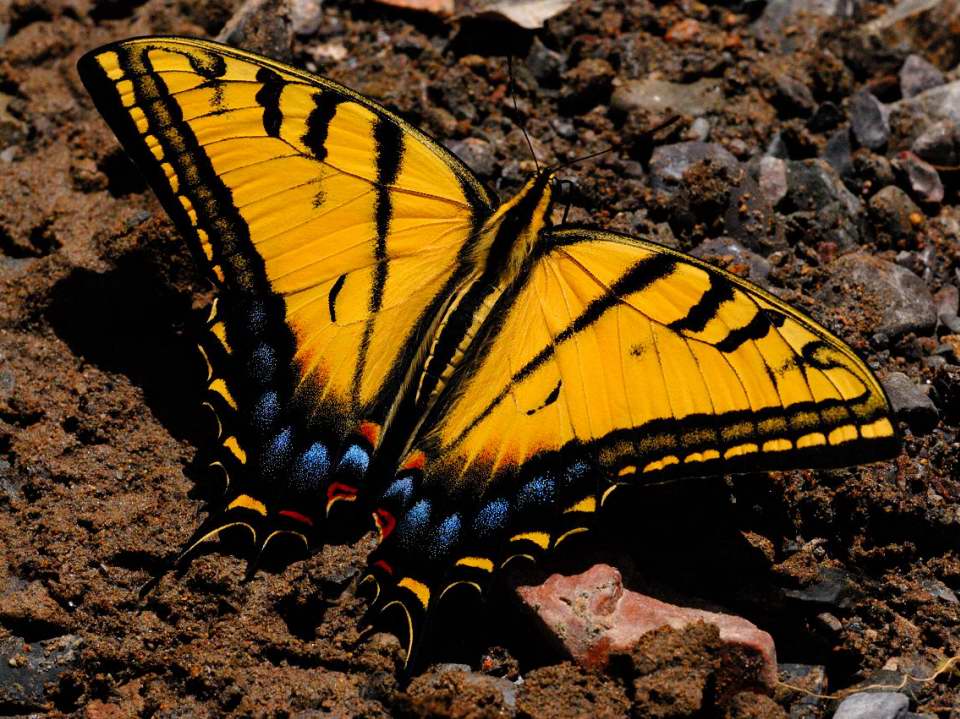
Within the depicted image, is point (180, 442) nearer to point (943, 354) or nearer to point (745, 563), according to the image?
point (745, 563)

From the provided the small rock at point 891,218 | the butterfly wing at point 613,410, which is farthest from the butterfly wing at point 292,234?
the small rock at point 891,218

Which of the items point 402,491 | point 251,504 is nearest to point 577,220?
point 402,491

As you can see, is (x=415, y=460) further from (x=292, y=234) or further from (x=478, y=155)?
(x=478, y=155)

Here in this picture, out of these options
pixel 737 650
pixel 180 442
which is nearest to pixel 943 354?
pixel 737 650

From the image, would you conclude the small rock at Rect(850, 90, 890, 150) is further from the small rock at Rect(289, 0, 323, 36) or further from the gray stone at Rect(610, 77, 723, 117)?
the small rock at Rect(289, 0, 323, 36)

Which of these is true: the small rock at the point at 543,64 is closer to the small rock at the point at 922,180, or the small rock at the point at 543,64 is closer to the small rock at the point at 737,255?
the small rock at the point at 737,255
